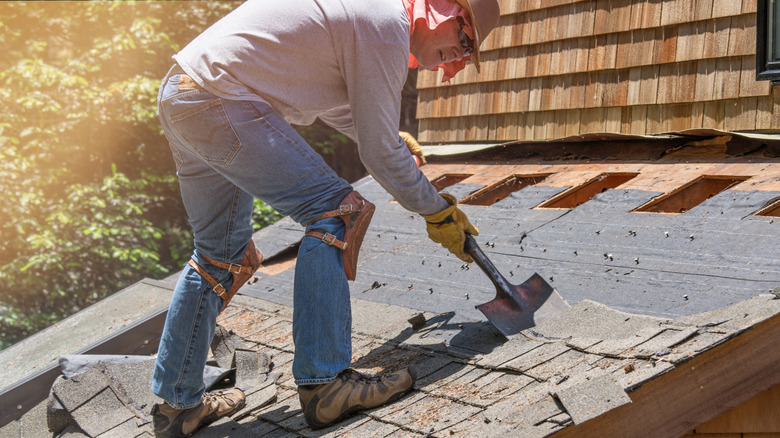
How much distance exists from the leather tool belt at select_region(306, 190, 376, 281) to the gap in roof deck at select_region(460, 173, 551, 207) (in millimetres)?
2136

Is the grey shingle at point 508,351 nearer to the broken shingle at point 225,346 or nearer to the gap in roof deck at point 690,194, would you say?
the broken shingle at point 225,346

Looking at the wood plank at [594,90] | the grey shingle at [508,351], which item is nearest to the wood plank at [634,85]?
the wood plank at [594,90]

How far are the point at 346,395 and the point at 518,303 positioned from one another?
756 millimetres

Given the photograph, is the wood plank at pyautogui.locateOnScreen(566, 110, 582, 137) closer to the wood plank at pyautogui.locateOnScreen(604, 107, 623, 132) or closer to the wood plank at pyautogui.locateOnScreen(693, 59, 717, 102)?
the wood plank at pyautogui.locateOnScreen(604, 107, 623, 132)

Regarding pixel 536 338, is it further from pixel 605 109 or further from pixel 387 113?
pixel 605 109

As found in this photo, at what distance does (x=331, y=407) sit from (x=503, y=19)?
4.20 m

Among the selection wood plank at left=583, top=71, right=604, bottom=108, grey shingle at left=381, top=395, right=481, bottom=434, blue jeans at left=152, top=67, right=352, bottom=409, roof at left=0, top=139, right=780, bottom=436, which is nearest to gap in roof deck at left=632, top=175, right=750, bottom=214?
roof at left=0, top=139, right=780, bottom=436

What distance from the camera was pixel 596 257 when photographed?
2.85m

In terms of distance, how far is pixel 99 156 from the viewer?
945 centimetres

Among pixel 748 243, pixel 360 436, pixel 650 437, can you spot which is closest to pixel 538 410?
pixel 650 437

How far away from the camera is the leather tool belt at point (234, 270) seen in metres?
2.28

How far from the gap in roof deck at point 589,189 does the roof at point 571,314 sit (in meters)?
0.02

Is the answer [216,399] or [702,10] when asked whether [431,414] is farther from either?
[702,10]

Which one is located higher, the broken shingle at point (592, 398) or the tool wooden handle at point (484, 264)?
the tool wooden handle at point (484, 264)
